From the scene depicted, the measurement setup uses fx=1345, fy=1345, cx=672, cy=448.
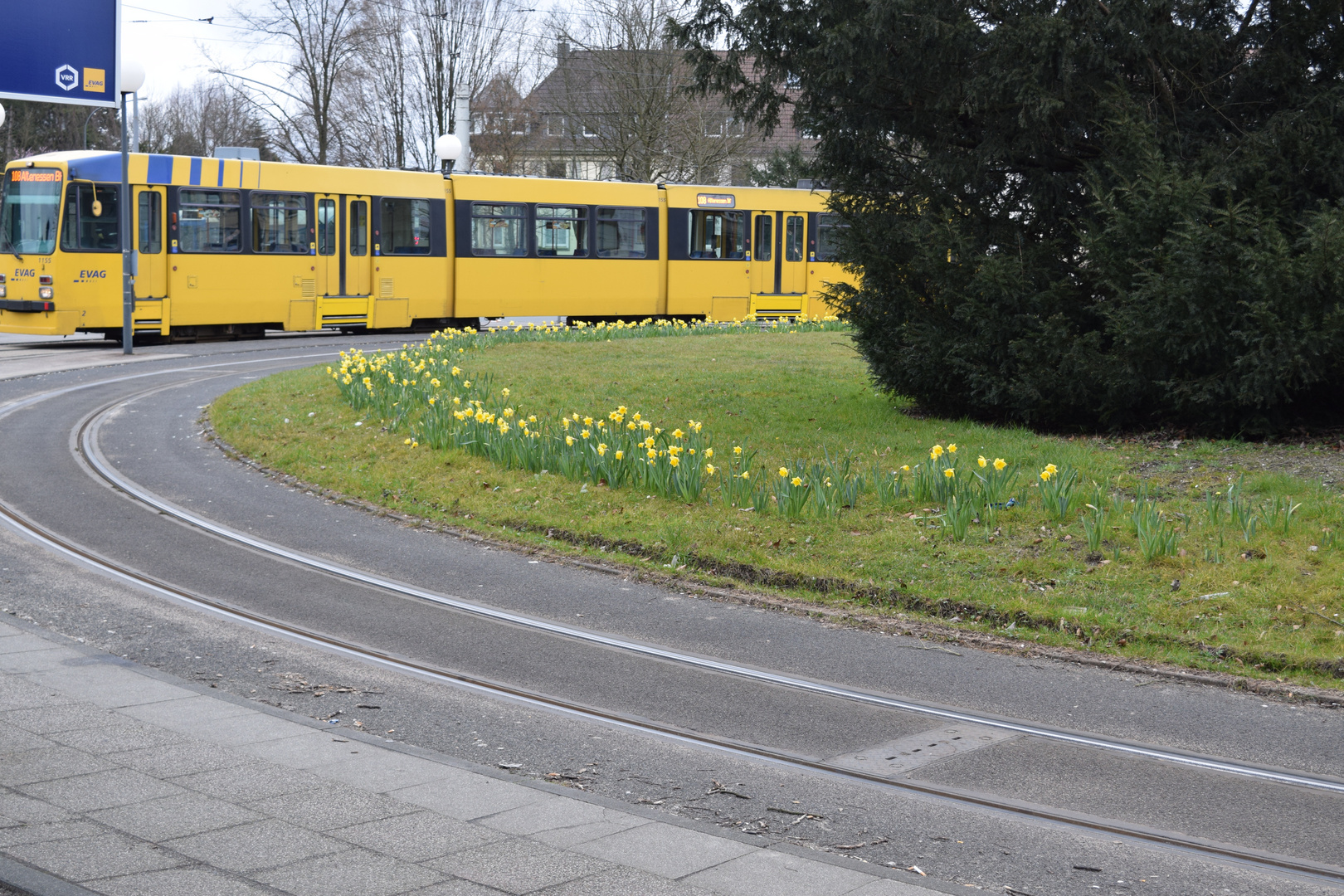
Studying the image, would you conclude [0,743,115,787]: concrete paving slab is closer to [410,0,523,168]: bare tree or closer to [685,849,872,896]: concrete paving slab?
[685,849,872,896]: concrete paving slab

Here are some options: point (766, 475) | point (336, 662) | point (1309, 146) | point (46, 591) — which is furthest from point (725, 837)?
point (1309, 146)

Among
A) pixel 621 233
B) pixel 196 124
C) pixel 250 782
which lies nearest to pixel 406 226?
pixel 621 233

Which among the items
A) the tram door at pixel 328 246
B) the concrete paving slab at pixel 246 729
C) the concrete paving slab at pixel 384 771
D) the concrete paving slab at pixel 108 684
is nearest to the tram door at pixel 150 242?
the tram door at pixel 328 246

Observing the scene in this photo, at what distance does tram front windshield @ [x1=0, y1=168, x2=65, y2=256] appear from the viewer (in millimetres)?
24172

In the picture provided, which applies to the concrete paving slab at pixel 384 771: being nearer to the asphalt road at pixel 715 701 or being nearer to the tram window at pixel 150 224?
the asphalt road at pixel 715 701

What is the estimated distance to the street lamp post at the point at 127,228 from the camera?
76.5 feet

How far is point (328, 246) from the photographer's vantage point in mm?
27672

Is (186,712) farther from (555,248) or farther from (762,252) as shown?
(762,252)

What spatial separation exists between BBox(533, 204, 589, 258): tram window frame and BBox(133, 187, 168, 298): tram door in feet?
26.7

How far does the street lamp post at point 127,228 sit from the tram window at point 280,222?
2.71m

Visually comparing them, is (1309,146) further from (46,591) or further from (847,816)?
(46,591)

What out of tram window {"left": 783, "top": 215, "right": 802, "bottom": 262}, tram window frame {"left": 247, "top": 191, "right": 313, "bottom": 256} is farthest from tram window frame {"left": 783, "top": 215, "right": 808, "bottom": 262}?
tram window frame {"left": 247, "top": 191, "right": 313, "bottom": 256}

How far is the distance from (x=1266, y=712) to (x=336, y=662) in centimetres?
454

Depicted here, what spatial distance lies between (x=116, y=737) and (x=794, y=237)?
29.1m
